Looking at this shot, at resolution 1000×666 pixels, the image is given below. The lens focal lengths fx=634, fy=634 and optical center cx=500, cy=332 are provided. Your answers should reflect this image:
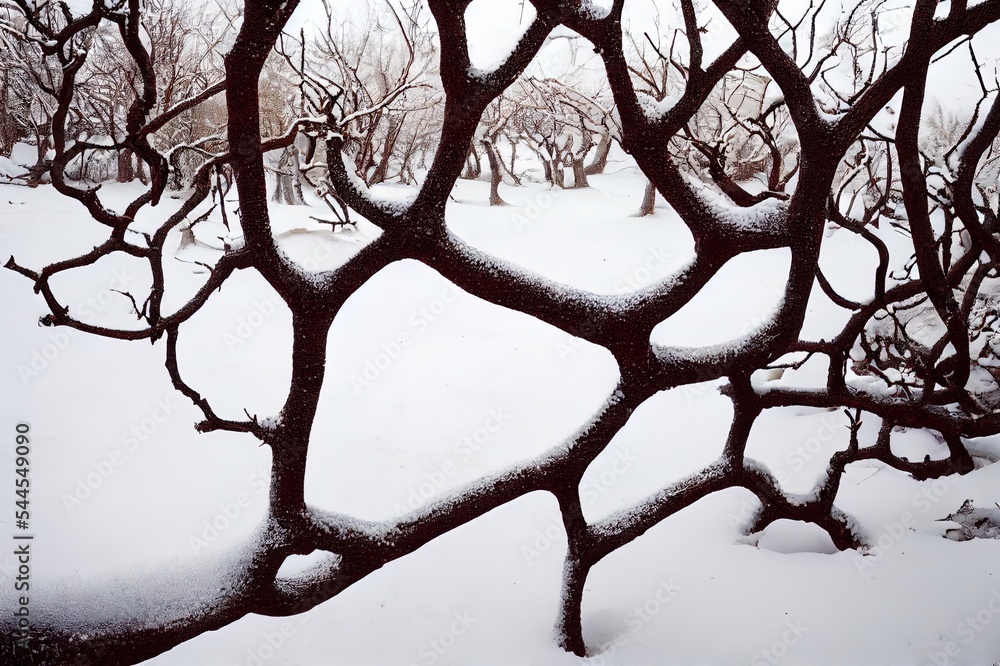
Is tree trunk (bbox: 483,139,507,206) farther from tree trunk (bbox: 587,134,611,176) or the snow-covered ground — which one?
tree trunk (bbox: 587,134,611,176)

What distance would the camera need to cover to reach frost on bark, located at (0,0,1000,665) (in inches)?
92.5

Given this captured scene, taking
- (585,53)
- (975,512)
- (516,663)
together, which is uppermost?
(585,53)

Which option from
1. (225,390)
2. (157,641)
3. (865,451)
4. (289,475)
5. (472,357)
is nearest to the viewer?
(157,641)

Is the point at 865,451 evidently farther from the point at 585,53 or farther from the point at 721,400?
the point at 585,53

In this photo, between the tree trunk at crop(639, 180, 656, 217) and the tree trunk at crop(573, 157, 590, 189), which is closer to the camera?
the tree trunk at crop(639, 180, 656, 217)

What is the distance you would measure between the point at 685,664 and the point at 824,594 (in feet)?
2.86

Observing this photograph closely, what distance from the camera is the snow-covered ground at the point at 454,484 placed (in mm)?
3041

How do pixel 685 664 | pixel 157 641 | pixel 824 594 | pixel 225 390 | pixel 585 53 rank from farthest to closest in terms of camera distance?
pixel 585 53
pixel 225 390
pixel 824 594
pixel 685 664
pixel 157 641

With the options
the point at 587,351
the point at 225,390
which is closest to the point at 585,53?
the point at 587,351

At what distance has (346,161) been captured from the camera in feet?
8.30

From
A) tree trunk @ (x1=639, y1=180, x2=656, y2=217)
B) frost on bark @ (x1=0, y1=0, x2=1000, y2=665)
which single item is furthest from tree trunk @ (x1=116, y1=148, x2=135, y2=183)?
frost on bark @ (x1=0, y1=0, x2=1000, y2=665)

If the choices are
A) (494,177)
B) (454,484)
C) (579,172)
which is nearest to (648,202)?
(494,177)

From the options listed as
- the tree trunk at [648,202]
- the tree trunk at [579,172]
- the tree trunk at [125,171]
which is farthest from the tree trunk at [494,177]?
the tree trunk at [125,171]

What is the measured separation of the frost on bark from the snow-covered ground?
1.43ft
